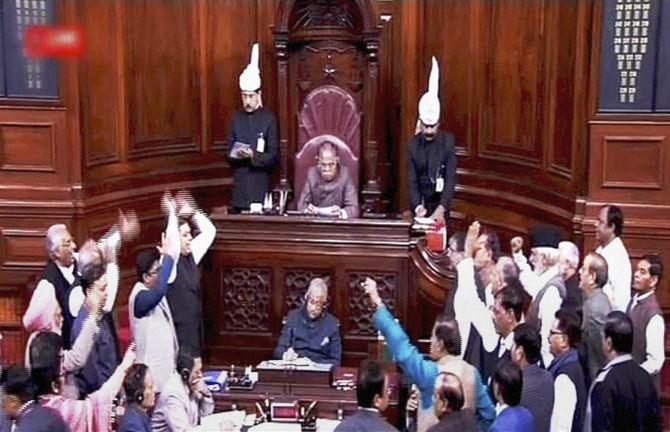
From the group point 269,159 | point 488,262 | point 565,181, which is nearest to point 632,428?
point 488,262

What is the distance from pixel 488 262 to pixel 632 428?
4.29ft

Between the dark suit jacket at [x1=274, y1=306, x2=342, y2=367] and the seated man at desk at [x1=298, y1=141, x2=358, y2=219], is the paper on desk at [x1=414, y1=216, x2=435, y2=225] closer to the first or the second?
the seated man at desk at [x1=298, y1=141, x2=358, y2=219]

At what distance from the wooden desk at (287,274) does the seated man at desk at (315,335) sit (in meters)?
0.80

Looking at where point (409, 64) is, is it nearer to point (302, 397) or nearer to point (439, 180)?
point (439, 180)

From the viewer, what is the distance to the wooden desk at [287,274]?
266 inches

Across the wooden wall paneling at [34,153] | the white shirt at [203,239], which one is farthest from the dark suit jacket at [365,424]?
the wooden wall paneling at [34,153]

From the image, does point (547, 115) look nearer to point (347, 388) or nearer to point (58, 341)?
point (347, 388)

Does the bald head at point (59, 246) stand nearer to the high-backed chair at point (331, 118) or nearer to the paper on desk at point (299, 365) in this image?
the paper on desk at point (299, 365)

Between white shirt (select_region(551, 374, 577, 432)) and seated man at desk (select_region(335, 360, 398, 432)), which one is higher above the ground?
seated man at desk (select_region(335, 360, 398, 432))

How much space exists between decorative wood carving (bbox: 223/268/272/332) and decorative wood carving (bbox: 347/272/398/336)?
1.84ft

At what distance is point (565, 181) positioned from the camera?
755 cm

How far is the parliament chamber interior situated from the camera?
14.8ft

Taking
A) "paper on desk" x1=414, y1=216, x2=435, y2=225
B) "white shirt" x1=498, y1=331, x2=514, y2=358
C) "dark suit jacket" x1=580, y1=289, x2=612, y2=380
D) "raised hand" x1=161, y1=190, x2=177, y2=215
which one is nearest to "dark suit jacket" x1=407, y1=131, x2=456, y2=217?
"paper on desk" x1=414, y1=216, x2=435, y2=225

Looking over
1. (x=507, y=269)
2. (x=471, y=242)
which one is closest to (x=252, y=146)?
(x=471, y=242)
